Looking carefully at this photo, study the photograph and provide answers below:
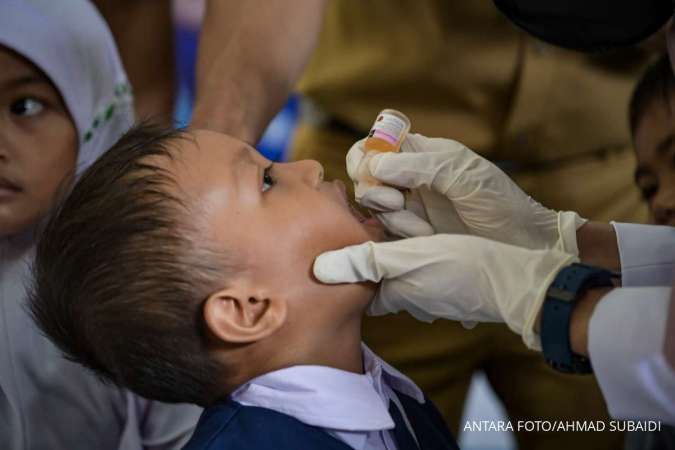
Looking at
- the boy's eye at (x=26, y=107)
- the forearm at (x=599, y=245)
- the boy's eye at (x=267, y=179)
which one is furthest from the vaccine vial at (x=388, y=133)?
the boy's eye at (x=26, y=107)

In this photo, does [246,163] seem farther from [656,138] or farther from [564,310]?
[656,138]

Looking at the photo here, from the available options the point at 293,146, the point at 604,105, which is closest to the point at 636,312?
the point at 604,105

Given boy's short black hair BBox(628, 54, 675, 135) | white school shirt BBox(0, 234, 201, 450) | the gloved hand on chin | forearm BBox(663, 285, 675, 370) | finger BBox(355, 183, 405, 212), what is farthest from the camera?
boy's short black hair BBox(628, 54, 675, 135)

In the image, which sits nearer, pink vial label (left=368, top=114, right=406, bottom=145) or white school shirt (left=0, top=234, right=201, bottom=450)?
pink vial label (left=368, top=114, right=406, bottom=145)

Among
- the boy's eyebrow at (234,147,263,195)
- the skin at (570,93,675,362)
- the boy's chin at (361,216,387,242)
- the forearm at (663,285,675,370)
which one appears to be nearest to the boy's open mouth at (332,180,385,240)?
the boy's chin at (361,216,387,242)

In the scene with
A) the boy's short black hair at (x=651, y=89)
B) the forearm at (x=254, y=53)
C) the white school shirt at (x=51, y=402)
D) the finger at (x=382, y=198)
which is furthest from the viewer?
the boy's short black hair at (x=651, y=89)

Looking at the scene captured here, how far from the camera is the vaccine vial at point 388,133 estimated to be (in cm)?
97

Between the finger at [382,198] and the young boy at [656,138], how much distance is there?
1.79 feet

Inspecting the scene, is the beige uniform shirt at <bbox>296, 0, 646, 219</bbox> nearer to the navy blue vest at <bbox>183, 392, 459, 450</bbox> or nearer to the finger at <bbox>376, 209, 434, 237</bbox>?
the finger at <bbox>376, 209, 434, 237</bbox>

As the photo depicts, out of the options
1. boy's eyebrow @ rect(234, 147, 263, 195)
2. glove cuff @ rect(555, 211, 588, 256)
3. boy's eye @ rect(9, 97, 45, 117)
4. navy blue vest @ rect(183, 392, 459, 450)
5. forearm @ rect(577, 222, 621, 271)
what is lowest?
navy blue vest @ rect(183, 392, 459, 450)

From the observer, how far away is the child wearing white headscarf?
3.62ft

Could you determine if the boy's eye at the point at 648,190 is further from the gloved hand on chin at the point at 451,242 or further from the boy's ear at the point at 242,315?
the boy's ear at the point at 242,315

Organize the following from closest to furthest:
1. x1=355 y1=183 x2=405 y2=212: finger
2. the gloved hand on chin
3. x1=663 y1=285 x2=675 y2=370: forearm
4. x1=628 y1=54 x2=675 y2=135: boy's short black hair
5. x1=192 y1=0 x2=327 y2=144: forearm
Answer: x1=663 y1=285 x2=675 y2=370: forearm < the gloved hand on chin < x1=355 y1=183 x2=405 y2=212: finger < x1=192 y1=0 x2=327 y2=144: forearm < x1=628 y1=54 x2=675 y2=135: boy's short black hair

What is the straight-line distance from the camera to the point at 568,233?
3.14ft
